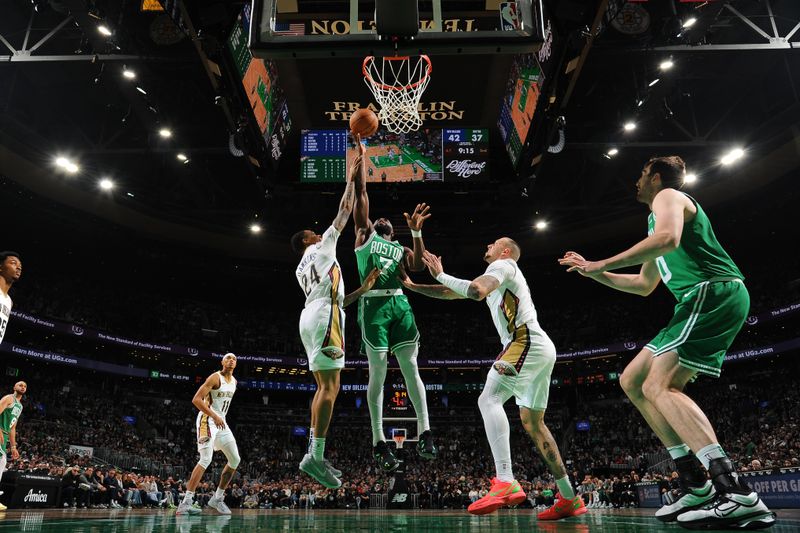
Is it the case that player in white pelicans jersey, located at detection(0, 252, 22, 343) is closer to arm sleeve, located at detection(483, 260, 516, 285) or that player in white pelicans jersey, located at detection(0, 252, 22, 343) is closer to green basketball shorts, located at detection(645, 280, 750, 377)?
arm sleeve, located at detection(483, 260, 516, 285)

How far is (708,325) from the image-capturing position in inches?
134

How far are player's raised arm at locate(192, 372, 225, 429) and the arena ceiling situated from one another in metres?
4.68

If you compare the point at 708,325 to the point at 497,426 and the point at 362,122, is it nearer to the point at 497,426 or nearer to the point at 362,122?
the point at 497,426

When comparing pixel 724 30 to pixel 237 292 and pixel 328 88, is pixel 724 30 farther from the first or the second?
pixel 237 292

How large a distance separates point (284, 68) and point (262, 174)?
2.16m

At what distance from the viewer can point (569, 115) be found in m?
15.9

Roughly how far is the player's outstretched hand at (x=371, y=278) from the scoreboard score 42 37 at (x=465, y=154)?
230 inches

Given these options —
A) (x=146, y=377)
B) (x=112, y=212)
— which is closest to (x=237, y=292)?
(x=146, y=377)

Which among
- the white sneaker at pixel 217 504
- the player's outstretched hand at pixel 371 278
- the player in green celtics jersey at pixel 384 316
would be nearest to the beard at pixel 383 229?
the player in green celtics jersey at pixel 384 316

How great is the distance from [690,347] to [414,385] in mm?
2871

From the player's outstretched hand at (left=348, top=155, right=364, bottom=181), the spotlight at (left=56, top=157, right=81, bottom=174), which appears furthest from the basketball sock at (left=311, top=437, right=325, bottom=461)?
the spotlight at (left=56, top=157, right=81, bottom=174)

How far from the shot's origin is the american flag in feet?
18.3

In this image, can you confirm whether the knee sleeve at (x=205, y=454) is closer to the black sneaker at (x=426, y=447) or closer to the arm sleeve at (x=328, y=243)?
the black sneaker at (x=426, y=447)

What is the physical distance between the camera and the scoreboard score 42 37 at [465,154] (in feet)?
37.1
